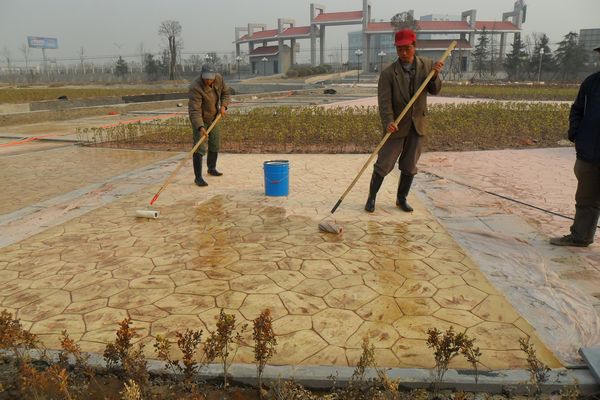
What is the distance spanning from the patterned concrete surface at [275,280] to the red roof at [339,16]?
62.6 metres

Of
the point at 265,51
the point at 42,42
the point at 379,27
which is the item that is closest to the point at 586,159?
the point at 379,27

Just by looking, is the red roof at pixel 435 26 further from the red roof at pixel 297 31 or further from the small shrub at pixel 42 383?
the small shrub at pixel 42 383

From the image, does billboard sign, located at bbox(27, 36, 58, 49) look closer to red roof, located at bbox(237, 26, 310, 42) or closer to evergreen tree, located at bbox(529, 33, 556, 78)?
red roof, located at bbox(237, 26, 310, 42)

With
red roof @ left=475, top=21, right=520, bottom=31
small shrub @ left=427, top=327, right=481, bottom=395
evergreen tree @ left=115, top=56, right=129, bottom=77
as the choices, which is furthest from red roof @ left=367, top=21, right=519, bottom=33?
small shrub @ left=427, top=327, right=481, bottom=395

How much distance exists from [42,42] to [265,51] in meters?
59.3

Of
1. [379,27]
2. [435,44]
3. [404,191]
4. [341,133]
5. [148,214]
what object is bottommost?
[148,214]

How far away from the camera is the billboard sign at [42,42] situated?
95500 millimetres

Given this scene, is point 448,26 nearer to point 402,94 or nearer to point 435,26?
point 435,26

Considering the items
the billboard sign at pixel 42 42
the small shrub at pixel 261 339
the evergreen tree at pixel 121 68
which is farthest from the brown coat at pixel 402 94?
the billboard sign at pixel 42 42

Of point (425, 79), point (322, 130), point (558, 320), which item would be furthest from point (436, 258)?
point (322, 130)

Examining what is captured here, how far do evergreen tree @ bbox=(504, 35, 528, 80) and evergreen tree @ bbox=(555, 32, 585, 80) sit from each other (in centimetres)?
353

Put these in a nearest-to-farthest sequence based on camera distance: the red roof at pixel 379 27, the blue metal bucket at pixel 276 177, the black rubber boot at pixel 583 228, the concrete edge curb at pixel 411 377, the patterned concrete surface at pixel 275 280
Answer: the concrete edge curb at pixel 411 377
the patterned concrete surface at pixel 275 280
the black rubber boot at pixel 583 228
the blue metal bucket at pixel 276 177
the red roof at pixel 379 27

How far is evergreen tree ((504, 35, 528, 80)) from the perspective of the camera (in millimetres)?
50281

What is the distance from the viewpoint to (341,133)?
33.0 feet
